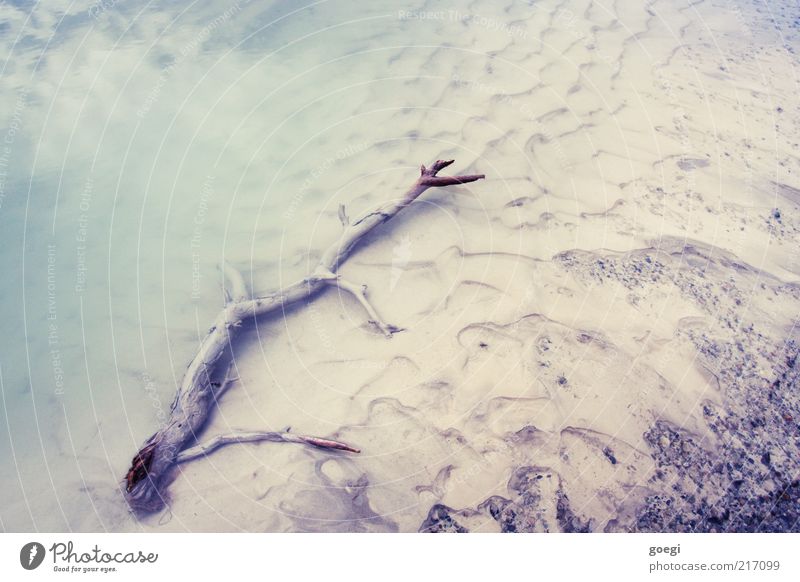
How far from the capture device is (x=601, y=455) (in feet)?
13.1

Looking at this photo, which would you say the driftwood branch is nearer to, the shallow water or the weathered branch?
the weathered branch

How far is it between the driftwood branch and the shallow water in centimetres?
14

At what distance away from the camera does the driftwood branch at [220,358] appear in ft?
13.1

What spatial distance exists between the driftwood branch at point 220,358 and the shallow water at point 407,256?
14 cm

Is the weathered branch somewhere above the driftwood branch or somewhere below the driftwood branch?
below

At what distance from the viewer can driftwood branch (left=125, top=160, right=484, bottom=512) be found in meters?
3.99

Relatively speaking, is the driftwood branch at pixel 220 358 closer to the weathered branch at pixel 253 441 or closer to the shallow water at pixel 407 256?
the weathered branch at pixel 253 441

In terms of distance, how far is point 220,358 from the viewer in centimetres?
465

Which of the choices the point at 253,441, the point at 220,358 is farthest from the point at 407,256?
the point at 253,441

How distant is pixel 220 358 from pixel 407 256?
2.06m

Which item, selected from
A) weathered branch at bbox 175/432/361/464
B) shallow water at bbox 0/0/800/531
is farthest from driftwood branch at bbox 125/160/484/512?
shallow water at bbox 0/0/800/531

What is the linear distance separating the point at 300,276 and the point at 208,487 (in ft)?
6.95
